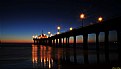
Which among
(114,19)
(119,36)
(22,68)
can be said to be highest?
(114,19)

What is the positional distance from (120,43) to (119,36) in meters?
2.16

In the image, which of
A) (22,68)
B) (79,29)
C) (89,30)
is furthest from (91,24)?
(22,68)

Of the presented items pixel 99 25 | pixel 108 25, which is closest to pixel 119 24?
pixel 108 25

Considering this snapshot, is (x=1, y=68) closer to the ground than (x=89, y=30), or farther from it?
closer to the ground

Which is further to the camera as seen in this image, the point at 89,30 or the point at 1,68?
the point at 89,30

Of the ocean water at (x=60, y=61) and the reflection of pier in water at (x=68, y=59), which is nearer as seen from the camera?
the ocean water at (x=60, y=61)

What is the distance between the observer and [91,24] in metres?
63.1

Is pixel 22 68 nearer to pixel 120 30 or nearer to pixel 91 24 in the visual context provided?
pixel 120 30

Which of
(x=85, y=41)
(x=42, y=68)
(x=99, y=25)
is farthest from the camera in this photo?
(x=85, y=41)

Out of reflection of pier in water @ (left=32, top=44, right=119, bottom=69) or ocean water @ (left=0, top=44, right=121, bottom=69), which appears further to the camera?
reflection of pier in water @ (left=32, top=44, right=119, bottom=69)

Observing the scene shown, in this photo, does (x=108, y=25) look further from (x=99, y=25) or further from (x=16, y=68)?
(x=16, y=68)

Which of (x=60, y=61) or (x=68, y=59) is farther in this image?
(x=68, y=59)

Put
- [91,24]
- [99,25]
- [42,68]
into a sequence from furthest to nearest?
[91,24], [99,25], [42,68]

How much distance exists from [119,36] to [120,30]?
1.48 m
